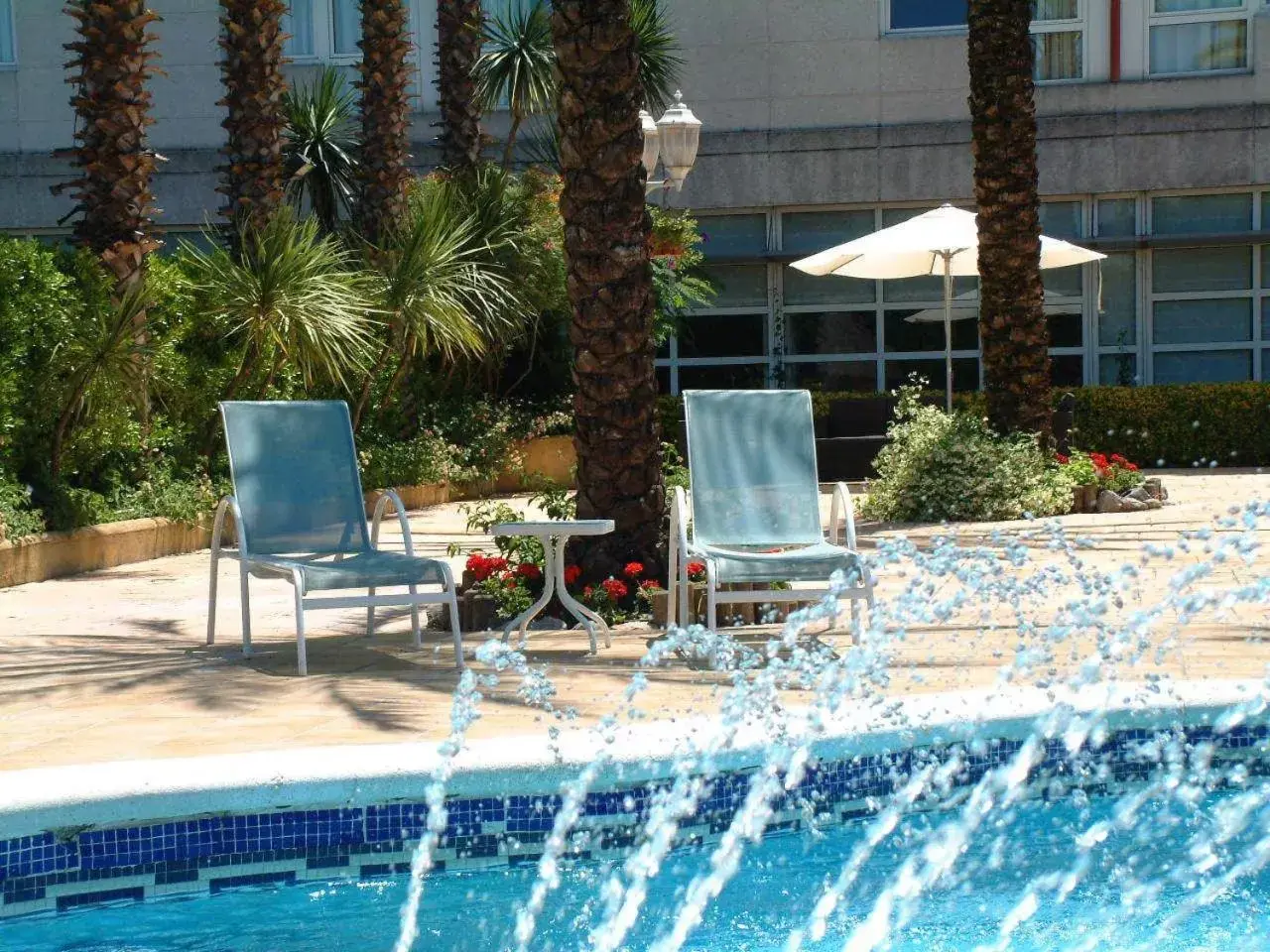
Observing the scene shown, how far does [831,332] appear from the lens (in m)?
20.4

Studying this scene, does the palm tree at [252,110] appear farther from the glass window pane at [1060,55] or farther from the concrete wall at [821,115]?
the glass window pane at [1060,55]

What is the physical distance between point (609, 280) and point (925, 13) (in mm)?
14099

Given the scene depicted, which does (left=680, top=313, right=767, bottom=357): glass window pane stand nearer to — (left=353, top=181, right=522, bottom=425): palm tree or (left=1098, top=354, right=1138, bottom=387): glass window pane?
(left=1098, top=354, right=1138, bottom=387): glass window pane

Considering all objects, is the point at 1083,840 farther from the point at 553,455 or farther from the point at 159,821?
the point at 553,455

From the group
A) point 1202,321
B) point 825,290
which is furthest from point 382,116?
point 1202,321

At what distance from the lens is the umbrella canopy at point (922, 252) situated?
13281mm

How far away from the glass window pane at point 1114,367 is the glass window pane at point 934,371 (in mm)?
1538

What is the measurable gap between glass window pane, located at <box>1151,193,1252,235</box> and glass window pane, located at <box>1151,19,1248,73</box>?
1.56 m

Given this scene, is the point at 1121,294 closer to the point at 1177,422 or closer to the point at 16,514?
the point at 1177,422

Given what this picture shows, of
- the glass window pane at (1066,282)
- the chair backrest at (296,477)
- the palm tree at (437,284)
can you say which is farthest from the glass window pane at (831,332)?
the chair backrest at (296,477)

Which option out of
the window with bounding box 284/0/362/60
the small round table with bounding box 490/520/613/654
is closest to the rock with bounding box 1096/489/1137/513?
the small round table with bounding box 490/520/613/654

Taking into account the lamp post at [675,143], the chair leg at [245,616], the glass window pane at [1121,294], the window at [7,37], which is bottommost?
the chair leg at [245,616]

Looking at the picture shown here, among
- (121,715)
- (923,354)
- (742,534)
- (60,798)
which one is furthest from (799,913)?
(923,354)

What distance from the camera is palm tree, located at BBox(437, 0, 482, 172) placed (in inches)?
638
